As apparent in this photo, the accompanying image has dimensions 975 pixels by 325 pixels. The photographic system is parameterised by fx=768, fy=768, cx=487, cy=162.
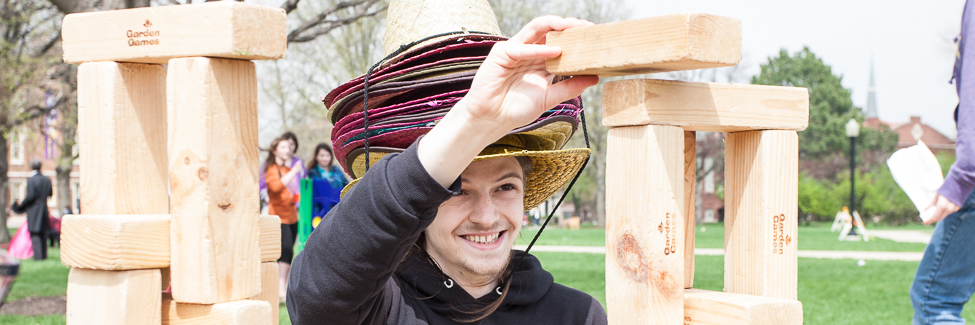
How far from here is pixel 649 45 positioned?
1.34 m

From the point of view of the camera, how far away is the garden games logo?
1.59 meters

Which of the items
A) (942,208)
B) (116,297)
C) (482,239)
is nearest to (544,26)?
(482,239)

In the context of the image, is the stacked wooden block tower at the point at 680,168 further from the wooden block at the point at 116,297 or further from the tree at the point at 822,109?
the tree at the point at 822,109

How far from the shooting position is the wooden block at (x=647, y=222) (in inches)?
60.3

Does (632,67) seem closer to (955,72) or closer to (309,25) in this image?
(955,72)

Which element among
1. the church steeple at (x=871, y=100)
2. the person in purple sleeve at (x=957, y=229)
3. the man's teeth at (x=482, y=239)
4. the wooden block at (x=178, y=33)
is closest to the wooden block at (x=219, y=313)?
the wooden block at (x=178, y=33)

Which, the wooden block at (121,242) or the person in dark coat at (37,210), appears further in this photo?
the person in dark coat at (37,210)

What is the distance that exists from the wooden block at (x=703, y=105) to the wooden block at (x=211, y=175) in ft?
2.51

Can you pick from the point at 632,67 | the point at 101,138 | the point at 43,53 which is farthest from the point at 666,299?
the point at 43,53

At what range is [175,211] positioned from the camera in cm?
159

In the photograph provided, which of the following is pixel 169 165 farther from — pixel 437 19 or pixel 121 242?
pixel 437 19

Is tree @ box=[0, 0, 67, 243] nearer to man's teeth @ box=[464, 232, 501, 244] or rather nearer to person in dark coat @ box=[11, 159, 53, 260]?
person in dark coat @ box=[11, 159, 53, 260]

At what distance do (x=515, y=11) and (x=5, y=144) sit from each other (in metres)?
14.8

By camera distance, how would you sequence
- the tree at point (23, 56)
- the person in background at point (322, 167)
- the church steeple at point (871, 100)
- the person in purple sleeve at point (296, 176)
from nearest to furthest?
1. the person in background at point (322, 167)
2. the person in purple sleeve at point (296, 176)
3. the tree at point (23, 56)
4. the church steeple at point (871, 100)
